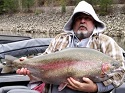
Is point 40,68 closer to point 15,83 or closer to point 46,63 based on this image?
point 46,63

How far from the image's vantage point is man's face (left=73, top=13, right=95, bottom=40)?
3209 millimetres

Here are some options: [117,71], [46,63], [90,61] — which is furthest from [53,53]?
[117,71]

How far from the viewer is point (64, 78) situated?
303 cm

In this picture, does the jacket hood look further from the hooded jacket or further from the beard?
the beard

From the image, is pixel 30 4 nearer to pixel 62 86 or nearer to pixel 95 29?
pixel 95 29

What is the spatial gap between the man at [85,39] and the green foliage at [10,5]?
5820 cm

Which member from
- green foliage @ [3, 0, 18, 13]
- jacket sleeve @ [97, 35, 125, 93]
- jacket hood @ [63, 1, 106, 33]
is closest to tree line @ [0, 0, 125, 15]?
green foliage @ [3, 0, 18, 13]

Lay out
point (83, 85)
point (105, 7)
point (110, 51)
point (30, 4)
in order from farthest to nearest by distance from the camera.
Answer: point (30, 4), point (105, 7), point (110, 51), point (83, 85)

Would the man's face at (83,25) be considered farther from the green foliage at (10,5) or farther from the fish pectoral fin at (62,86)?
the green foliage at (10,5)

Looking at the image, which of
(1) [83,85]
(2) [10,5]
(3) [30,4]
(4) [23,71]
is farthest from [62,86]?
(2) [10,5]

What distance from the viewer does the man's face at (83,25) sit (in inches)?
126

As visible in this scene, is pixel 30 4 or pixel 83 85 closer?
pixel 83 85

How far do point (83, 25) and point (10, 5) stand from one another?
58612 millimetres

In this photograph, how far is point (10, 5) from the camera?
6084cm
